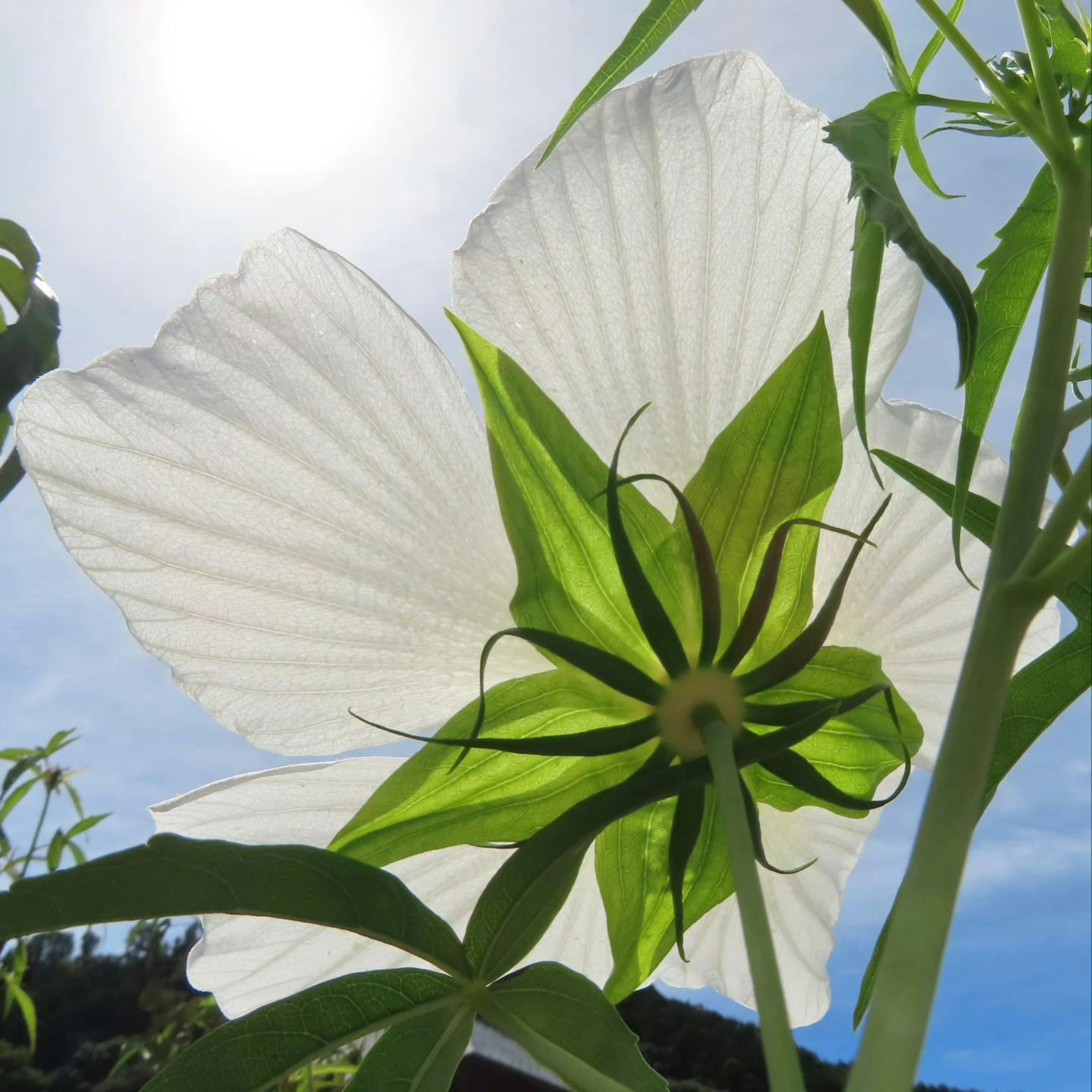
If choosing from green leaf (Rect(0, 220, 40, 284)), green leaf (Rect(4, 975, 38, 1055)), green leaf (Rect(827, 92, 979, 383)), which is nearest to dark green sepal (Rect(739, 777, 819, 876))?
green leaf (Rect(827, 92, 979, 383))

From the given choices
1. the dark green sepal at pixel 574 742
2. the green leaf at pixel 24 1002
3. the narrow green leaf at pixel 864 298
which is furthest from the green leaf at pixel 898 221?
the green leaf at pixel 24 1002

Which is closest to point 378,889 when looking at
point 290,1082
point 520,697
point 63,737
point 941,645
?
point 520,697

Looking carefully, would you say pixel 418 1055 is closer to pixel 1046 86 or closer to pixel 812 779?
pixel 812 779

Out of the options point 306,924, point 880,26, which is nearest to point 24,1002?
point 306,924

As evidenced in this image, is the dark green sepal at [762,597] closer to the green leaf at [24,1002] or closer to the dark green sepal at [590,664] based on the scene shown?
the dark green sepal at [590,664]

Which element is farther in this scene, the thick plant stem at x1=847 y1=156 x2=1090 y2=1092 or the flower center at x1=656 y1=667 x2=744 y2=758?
the flower center at x1=656 y1=667 x2=744 y2=758

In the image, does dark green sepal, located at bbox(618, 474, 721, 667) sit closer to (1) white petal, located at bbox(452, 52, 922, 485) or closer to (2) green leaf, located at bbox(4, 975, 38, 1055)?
(1) white petal, located at bbox(452, 52, 922, 485)
